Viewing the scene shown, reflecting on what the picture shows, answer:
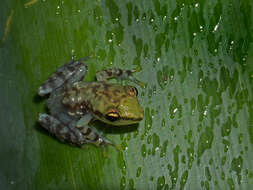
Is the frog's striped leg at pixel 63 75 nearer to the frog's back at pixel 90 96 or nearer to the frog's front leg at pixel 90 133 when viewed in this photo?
the frog's back at pixel 90 96

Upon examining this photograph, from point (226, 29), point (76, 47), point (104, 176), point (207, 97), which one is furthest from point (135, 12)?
point (104, 176)

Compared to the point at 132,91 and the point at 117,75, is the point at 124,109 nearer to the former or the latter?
the point at 132,91

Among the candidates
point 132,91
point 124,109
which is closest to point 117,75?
point 132,91

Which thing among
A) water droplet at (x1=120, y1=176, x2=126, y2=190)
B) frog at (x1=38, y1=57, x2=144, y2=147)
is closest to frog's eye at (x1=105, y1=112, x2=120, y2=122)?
frog at (x1=38, y1=57, x2=144, y2=147)

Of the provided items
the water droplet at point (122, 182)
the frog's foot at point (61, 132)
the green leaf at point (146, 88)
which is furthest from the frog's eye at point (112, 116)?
the water droplet at point (122, 182)

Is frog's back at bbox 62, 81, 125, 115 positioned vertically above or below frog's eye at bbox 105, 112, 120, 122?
above

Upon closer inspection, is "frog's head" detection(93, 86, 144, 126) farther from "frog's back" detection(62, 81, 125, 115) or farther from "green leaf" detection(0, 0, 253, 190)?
"green leaf" detection(0, 0, 253, 190)

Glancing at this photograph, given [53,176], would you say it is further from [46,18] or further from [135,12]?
[135,12]
